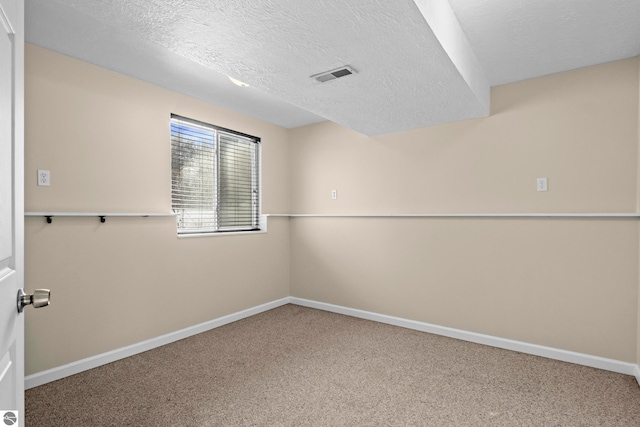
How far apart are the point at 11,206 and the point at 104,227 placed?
1983 millimetres

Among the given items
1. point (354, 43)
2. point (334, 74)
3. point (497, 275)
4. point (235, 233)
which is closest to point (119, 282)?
point (235, 233)

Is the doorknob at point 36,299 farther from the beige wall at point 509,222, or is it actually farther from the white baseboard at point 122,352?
the beige wall at point 509,222

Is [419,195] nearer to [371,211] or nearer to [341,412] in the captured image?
[371,211]

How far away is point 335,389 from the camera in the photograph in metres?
2.18

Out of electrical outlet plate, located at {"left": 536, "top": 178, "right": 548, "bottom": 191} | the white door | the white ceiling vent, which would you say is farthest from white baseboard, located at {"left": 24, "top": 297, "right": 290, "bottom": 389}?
electrical outlet plate, located at {"left": 536, "top": 178, "right": 548, "bottom": 191}

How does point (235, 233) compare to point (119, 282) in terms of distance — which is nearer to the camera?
point (119, 282)

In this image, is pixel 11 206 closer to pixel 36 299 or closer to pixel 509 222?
pixel 36 299

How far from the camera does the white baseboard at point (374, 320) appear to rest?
2312mm

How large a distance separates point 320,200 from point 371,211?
0.72m

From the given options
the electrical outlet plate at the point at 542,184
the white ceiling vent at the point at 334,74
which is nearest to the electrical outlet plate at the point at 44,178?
the white ceiling vent at the point at 334,74

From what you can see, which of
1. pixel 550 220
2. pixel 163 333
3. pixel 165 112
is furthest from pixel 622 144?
pixel 163 333

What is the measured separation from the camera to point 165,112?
2965 mm

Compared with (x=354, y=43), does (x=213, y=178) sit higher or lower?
lower

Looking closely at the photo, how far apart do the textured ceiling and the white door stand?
2.73ft
